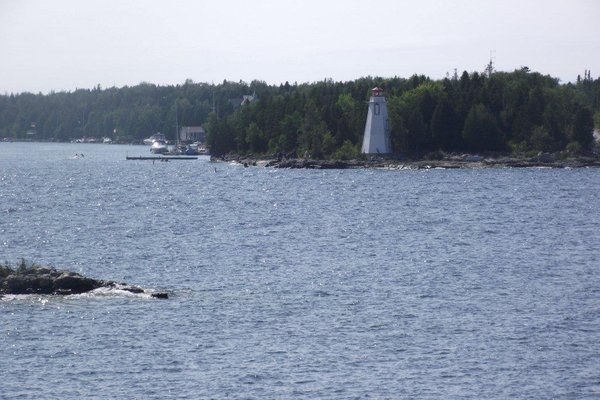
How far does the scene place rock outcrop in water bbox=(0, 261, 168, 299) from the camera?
54.4m

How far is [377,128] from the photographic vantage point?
6964 inches

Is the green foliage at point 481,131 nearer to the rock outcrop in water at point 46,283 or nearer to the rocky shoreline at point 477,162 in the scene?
the rocky shoreline at point 477,162

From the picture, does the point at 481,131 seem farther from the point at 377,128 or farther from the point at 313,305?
the point at 313,305

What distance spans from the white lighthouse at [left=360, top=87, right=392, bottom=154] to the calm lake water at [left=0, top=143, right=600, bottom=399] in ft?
205

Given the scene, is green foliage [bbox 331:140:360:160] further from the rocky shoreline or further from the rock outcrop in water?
the rock outcrop in water

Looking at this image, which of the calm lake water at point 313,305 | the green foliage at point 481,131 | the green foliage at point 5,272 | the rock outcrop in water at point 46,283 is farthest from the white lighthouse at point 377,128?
the green foliage at point 5,272

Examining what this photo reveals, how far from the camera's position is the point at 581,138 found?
180 meters

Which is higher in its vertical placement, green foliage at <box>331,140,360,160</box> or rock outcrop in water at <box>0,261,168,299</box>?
green foliage at <box>331,140,360,160</box>

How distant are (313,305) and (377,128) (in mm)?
123471

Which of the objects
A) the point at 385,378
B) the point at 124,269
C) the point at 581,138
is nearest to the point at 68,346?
the point at 385,378

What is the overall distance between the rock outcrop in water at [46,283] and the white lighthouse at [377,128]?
399 ft

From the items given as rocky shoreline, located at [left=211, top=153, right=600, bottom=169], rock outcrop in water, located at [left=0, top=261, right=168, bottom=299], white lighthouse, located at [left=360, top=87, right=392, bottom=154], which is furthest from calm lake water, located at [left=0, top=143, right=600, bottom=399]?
white lighthouse, located at [left=360, top=87, right=392, bottom=154]

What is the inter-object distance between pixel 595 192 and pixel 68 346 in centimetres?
9625

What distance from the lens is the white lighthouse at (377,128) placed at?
17525 centimetres
